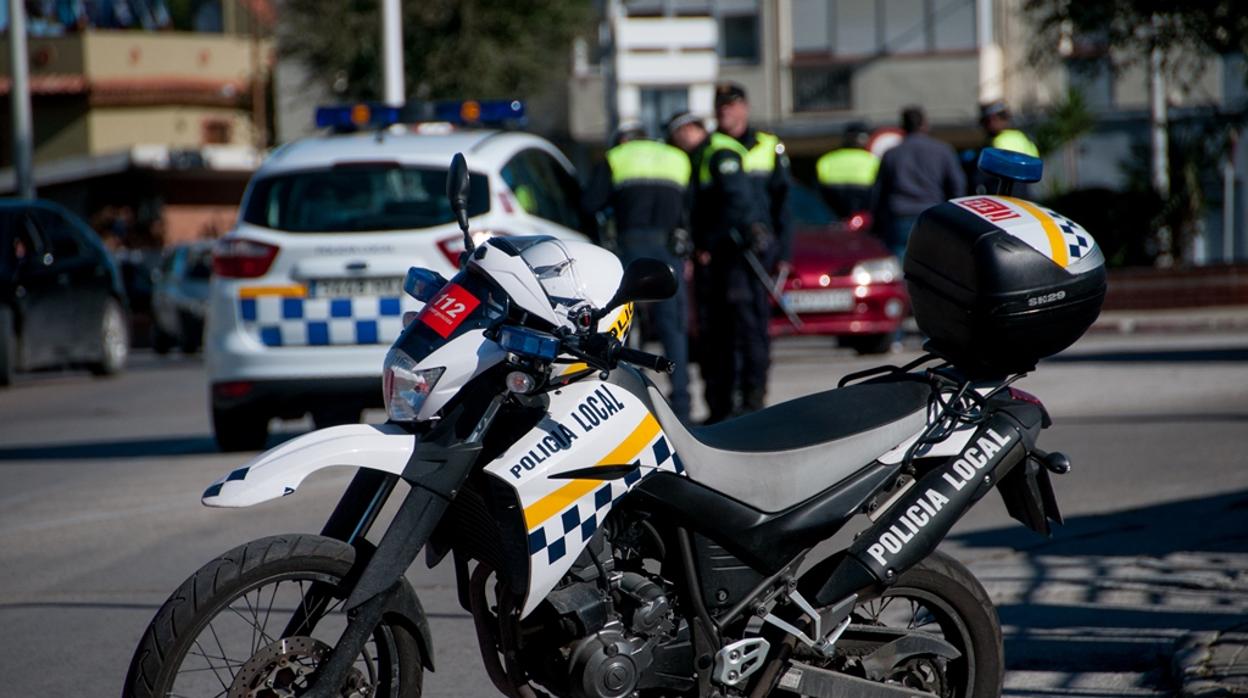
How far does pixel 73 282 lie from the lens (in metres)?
16.3

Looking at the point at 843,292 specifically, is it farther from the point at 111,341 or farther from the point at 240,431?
the point at 111,341

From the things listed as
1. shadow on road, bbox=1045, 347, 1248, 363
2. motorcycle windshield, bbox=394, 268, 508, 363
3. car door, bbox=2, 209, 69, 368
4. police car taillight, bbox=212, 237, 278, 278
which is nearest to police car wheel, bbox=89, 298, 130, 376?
car door, bbox=2, 209, 69, 368

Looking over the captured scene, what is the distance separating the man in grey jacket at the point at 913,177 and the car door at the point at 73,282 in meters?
7.64

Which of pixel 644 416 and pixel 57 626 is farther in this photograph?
pixel 57 626

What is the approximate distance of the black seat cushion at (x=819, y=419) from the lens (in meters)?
4.07

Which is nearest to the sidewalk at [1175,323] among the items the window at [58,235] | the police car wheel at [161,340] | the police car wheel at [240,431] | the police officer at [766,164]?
the police officer at [766,164]

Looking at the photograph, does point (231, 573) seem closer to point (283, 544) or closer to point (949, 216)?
point (283, 544)

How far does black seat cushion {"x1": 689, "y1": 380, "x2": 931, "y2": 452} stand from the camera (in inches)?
160

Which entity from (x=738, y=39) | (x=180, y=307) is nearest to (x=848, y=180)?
(x=180, y=307)

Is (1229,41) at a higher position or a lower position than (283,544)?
higher

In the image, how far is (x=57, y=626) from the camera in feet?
19.5

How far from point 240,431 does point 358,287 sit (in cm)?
138

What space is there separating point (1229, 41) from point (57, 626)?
12857 millimetres

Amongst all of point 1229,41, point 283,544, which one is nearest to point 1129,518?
point 283,544
